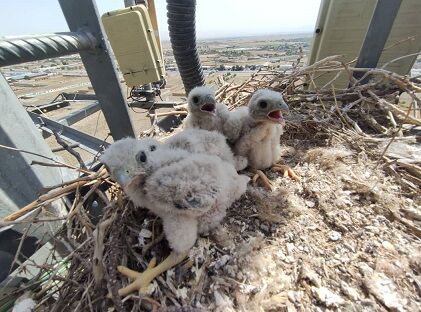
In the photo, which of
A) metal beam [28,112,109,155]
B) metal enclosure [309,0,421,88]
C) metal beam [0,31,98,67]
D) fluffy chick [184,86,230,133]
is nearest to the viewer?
metal beam [0,31,98,67]

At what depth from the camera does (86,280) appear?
0.77m

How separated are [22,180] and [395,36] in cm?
227

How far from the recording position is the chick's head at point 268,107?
40.0 inches

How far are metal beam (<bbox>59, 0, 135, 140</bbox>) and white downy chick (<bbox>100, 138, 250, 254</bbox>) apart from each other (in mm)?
196

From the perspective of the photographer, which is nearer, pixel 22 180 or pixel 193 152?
pixel 22 180

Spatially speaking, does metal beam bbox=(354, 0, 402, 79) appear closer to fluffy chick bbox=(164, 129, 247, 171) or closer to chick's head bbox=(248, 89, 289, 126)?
chick's head bbox=(248, 89, 289, 126)

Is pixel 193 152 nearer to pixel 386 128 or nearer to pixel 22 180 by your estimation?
pixel 22 180

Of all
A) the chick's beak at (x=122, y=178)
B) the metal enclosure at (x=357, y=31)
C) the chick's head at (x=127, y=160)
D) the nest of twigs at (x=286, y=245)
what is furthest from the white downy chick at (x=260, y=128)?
the metal enclosure at (x=357, y=31)

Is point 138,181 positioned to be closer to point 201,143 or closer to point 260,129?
point 201,143

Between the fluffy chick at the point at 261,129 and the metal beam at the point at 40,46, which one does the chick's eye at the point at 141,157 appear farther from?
the fluffy chick at the point at 261,129

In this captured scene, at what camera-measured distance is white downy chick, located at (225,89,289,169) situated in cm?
103

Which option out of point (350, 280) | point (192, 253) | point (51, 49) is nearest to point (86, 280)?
point (192, 253)

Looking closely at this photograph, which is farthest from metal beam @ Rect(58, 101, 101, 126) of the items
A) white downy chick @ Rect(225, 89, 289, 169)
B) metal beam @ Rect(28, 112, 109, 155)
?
→ white downy chick @ Rect(225, 89, 289, 169)

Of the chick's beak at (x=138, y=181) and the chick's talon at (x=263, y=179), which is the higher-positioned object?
the chick's beak at (x=138, y=181)
